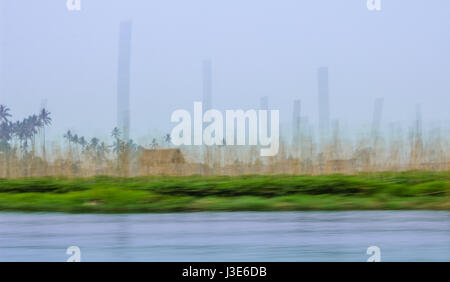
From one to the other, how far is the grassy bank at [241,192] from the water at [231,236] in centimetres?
6

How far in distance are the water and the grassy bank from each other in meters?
0.06

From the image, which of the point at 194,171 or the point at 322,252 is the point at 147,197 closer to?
the point at 194,171

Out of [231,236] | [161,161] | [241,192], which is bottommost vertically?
[231,236]

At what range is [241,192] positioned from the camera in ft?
14.8

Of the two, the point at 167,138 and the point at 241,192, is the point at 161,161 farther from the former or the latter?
the point at 241,192

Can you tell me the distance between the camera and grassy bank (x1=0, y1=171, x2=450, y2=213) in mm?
4410

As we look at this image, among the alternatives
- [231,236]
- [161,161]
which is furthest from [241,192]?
[161,161]

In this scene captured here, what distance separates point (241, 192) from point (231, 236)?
36cm

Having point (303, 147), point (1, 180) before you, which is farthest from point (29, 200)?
point (303, 147)

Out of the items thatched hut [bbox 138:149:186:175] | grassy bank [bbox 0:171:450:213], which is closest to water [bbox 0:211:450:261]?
grassy bank [bbox 0:171:450:213]

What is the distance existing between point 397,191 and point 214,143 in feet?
3.98

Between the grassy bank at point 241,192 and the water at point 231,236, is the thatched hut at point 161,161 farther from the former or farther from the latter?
the water at point 231,236

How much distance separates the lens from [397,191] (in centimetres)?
449
